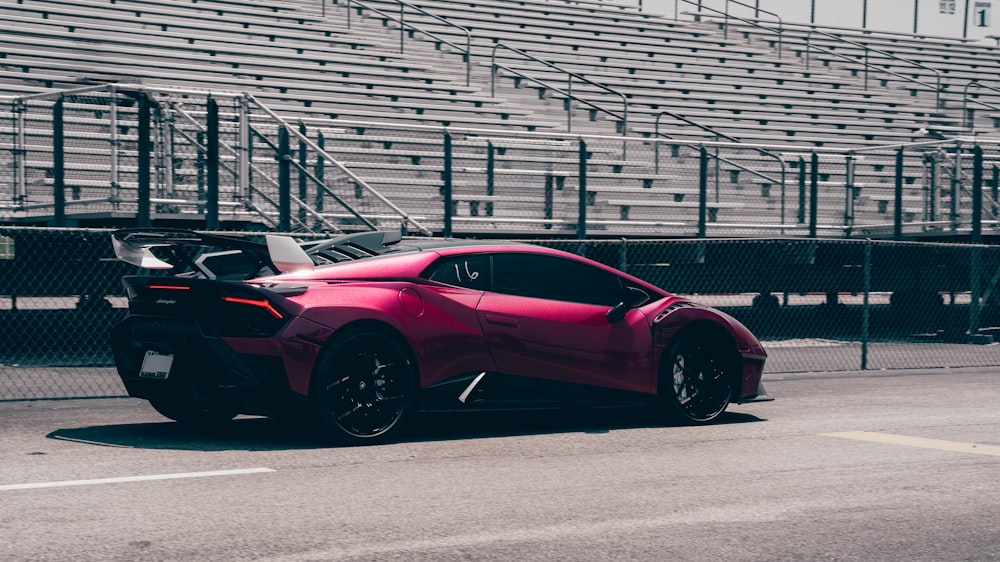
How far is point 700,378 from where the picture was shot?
30.0ft

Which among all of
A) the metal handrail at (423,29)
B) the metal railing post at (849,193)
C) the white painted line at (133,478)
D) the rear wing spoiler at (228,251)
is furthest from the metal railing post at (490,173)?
the metal handrail at (423,29)

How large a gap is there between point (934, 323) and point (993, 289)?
111 centimetres

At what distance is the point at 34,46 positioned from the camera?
22250 millimetres

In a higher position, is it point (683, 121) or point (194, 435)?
point (683, 121)

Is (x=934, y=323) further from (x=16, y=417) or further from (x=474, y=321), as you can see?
(x=16, y=417)

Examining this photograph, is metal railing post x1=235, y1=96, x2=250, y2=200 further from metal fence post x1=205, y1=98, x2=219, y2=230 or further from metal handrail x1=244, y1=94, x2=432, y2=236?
metal fence post x1=205, y1=98, x2=219, y2=230

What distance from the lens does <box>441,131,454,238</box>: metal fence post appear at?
14969mm

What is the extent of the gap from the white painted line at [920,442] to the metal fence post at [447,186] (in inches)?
286

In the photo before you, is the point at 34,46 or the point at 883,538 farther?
the point at 34,46

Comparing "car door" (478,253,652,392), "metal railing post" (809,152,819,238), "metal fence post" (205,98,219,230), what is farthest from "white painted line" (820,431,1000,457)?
"metal railing post" (809,152,819,238)

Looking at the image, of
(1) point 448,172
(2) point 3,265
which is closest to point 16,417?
(2) point 3,265

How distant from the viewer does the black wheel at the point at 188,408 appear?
7578 millimetres

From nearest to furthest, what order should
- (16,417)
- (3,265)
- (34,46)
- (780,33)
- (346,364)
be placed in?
(346,364), (16,417), (3,265), (34,46), (780,33)

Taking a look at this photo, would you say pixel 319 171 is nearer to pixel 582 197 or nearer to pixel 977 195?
pixel 582 197
